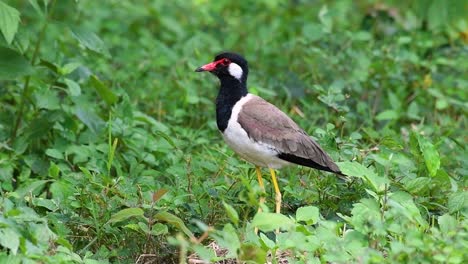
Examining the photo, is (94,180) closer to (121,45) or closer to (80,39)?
(80,39)

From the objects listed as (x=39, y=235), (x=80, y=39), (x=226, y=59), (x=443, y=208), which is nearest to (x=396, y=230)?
(x=443, y=208)

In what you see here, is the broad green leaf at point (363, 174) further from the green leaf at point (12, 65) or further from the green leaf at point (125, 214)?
the green leaf at point (12, 65)

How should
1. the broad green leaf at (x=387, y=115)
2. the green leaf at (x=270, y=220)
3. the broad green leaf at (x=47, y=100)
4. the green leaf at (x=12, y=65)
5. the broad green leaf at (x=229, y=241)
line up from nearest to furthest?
the broad green leaf at (x=229, y=241)
the green leaf at (x=270, y=220)
the green leaf at (x=12, y=65)
the broad green leaf at (x=47, y=100)
the broad green leaf at (x=387, y=115)

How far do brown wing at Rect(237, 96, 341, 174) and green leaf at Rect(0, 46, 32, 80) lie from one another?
131 cm

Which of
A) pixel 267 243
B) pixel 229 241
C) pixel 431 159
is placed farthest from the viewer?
pixel 431 159

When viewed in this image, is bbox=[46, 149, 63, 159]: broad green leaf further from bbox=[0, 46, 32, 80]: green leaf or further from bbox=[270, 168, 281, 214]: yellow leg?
bbox=[270, 168, 281, 214]: yellow leg

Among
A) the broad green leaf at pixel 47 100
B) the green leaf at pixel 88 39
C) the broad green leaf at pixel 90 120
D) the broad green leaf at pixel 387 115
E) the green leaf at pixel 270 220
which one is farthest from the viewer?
the broad green leaf at pixel 387 115

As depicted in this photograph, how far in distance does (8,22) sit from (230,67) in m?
1.31

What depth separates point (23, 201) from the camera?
17.6 feet

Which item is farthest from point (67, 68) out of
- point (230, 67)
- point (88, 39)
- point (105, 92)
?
point (230, 67)

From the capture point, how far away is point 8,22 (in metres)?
5.59

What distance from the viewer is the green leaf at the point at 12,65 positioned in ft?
19.8

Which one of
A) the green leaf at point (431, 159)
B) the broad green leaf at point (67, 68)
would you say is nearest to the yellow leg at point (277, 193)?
the green leaf at point (431, 159)

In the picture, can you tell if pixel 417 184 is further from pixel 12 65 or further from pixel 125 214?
pixel 12 65
